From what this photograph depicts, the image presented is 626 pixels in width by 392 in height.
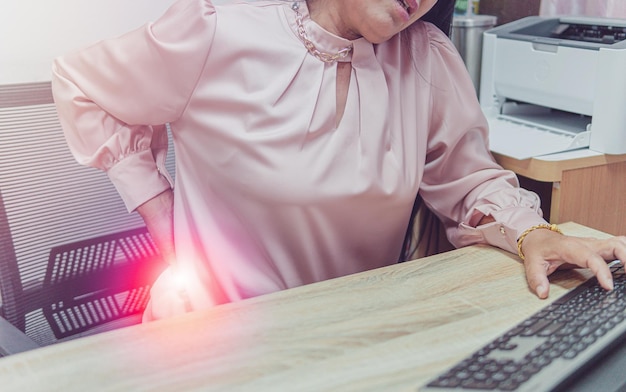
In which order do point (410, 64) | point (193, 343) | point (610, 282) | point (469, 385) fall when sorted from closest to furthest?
point (469, 385) < point (193, 343) < point (610, 282) < point (410, 64)

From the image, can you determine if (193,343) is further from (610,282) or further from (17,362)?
(610,282)

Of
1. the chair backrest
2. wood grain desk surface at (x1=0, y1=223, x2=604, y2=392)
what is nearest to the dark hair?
wood grain desk surface at (x1=0, y1=223, x2=604, y2=392)

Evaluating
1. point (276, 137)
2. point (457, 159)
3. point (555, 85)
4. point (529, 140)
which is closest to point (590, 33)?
point (555, 85)

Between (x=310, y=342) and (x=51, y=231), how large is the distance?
2.02 feet

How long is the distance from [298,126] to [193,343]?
443 millimetres

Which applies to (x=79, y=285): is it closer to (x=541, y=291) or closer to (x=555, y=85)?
(x=541, y=291)

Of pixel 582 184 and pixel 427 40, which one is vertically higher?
pixel 427 40

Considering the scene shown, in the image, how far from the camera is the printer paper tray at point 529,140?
1.27 metres

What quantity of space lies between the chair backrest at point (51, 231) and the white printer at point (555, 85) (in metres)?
0.80

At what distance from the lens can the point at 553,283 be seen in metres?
0.88

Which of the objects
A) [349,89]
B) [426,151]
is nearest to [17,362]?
[349,89]

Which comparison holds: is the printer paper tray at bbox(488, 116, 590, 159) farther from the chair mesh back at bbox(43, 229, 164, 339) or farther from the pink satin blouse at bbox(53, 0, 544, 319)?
the chair mesh back at bbox(43, 229, 164, 339)

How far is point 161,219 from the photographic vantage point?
1.11m

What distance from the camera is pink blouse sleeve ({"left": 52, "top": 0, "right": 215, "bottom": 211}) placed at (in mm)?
1003
